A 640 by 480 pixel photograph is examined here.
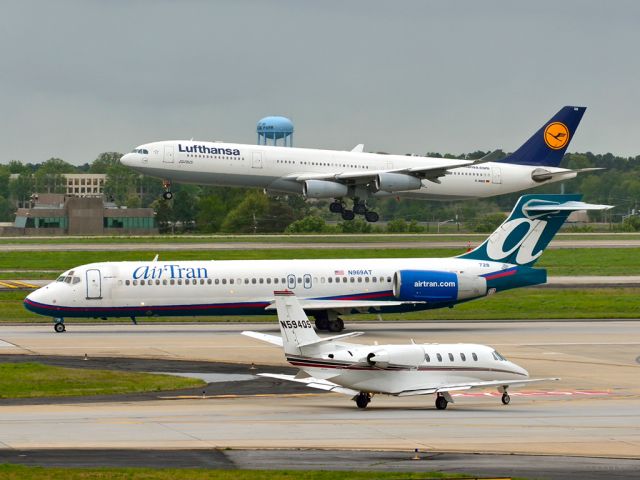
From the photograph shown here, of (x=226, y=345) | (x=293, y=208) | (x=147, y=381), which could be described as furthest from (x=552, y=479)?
(x=293, y=208)

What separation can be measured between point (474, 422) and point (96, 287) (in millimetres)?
24442

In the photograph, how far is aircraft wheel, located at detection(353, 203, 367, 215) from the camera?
8256cm

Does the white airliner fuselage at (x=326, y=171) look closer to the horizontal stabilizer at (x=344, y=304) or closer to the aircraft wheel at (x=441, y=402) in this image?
the horizontal stabilizer at (x=344, y=304)

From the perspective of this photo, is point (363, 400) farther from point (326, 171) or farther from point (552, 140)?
point (552, 140)

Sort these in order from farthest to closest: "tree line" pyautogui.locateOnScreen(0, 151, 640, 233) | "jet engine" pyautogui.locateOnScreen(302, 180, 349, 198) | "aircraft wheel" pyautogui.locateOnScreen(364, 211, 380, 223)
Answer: "tree line" pyautogui.locateOnScreen(0, 151, 640, 233) → "aircraft wheel" pyautogui.locateOnScreen(364, 211, 380, 223) → "jet engine" pyautogui.locateOnScreen(302, 180, 349, 198)

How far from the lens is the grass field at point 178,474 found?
2319 centimetres

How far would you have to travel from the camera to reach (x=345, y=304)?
51688mm

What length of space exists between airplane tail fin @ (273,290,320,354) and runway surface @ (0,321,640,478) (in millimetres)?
1756

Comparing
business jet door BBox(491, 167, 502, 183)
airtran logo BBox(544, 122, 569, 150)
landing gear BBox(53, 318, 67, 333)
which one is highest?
airtran logo BBox(544, 122, 569, 150)

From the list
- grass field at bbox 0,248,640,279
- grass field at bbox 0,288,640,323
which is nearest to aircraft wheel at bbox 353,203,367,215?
grass field at bbox 0,248,640,279

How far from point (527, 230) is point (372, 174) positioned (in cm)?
2619

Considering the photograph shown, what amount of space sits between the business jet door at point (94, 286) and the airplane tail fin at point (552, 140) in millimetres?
39433

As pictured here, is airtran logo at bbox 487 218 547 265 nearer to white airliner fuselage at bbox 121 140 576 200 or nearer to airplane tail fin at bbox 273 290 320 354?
white airliner fuselage at bbox 121 140 576 200

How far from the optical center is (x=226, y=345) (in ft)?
154
